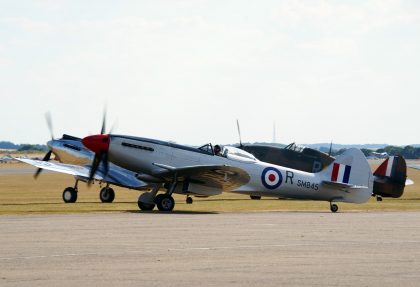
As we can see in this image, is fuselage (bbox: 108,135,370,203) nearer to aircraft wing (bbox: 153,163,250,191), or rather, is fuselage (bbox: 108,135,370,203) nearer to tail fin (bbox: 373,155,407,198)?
aircraft wing (bbox: 153,163,250,191)

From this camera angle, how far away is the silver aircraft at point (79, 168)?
3188cm

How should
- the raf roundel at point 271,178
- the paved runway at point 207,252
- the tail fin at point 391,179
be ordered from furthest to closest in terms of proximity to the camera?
the tail fin at point 391,179 < the raf roundel at point 271,178 < the paved runway at point 207,252

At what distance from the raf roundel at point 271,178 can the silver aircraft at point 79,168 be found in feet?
19.2

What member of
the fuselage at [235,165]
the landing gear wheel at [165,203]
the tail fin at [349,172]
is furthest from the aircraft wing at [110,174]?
the tail fin at [349,172]

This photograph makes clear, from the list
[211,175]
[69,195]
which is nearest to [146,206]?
[211,175]

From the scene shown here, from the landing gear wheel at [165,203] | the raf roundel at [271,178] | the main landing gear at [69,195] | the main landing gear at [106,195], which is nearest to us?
the landing gear wheel at [165,203]

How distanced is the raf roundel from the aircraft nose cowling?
187 inches

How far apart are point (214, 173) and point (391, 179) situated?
36.1 feet

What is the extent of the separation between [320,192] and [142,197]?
215 inches

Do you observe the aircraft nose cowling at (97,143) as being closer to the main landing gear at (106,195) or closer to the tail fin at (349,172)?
the tail fin at (349,172)

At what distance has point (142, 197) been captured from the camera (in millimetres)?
26094

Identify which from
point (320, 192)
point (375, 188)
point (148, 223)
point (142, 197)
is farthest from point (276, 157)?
point (148, 223)

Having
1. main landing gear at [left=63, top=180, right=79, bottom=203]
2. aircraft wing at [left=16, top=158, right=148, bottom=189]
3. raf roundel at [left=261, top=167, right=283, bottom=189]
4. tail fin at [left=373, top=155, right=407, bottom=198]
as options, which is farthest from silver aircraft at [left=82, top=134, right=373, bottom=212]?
tail fin at [left=373, top=155, right=407, bottom=198]

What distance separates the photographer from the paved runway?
10.3m
